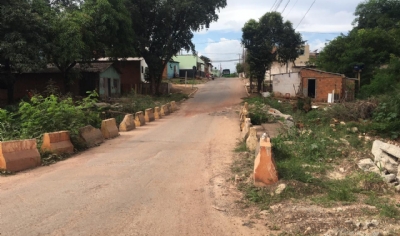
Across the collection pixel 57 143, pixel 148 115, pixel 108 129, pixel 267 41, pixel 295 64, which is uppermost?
pixel 267 41

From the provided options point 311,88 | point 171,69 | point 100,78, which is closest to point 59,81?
point 100,78

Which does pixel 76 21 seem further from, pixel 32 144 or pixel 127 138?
pixel 32 144

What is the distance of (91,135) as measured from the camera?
36.8 ft

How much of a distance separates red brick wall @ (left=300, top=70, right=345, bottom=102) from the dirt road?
74.1 ft

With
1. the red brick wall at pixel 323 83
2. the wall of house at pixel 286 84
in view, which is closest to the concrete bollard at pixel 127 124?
the red brick wall at pixel 323 83

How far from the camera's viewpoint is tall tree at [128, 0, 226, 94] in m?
32.0

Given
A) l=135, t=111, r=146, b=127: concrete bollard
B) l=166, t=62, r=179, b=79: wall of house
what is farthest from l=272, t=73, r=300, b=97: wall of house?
l=166, t=62, r=179, b=79: wall of house

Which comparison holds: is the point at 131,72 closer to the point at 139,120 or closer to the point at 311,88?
the point at 311,88

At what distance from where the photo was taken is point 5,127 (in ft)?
32.0

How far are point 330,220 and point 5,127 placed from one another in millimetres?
8710

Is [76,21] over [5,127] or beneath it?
over

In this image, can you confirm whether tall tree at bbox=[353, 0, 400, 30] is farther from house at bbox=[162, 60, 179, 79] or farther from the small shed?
the small shed

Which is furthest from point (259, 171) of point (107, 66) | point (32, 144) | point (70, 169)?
point (107, 66)

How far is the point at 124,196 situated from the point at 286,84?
29154mm
